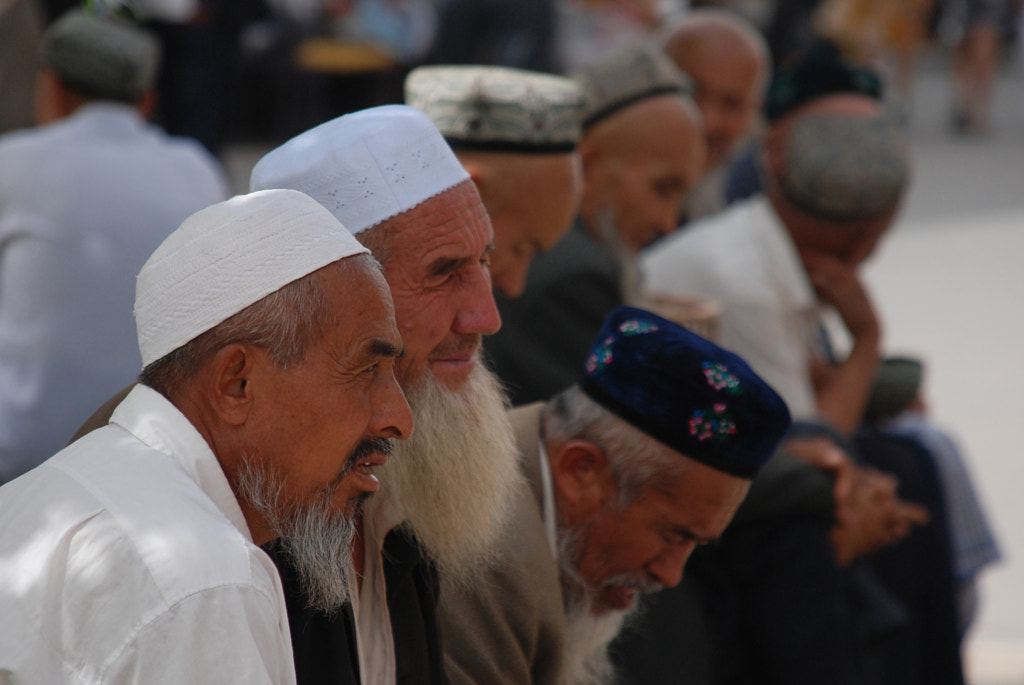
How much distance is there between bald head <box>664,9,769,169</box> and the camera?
5543mm

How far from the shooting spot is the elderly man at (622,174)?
3.38 metres

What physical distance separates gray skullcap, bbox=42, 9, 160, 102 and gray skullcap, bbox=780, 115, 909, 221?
2.24 meters

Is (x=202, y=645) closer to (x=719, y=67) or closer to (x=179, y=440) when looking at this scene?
(x=179, y=440)

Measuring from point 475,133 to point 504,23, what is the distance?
8.05 meters

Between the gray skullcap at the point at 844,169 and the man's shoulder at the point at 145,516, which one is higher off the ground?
the man's shoulder at the point at 145,516

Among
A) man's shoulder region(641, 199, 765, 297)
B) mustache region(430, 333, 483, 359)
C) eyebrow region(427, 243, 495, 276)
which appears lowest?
man's shoulder region(641, 199, 765, 297)

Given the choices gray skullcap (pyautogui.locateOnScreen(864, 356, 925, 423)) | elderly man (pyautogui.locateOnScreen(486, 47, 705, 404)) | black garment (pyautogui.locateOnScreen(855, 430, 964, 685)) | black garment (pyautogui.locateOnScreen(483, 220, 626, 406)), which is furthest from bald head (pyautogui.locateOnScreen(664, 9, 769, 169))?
black garment (pyautogui.locateOnScreen(483, 220, 626, 406))

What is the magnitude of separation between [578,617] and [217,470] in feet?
4.04

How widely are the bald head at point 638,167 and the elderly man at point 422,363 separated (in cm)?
166

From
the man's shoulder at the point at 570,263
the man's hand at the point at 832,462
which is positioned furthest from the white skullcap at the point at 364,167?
the man's hand at the point at 832,462

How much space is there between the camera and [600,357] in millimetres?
2521

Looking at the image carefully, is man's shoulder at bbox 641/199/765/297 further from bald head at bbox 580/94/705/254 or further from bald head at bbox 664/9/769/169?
bald head at bbox 664/9/769/169

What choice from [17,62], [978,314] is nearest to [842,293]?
[17,62]

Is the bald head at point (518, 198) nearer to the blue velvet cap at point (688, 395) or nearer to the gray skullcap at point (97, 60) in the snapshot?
the blue velvet cap at point (688, 395)
